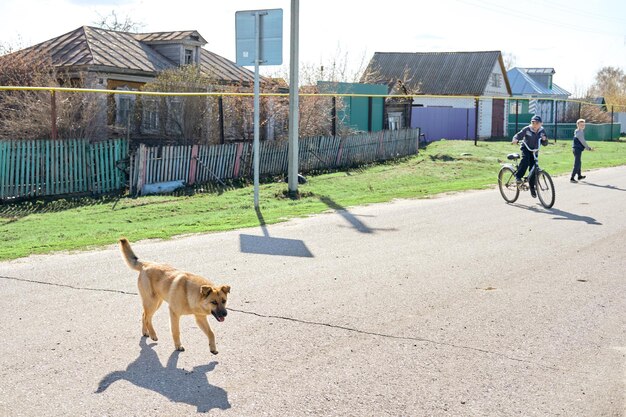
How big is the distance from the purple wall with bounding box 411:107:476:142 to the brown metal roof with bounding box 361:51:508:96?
6636mm

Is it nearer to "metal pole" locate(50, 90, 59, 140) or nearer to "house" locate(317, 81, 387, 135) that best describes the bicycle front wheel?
"metal pole" locate(50, 90, 59, 140)

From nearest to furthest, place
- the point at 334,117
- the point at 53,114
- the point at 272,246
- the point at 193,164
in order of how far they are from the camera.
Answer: the point at 272,246 < the point at 53,114 < the point at 193,164 < the point at 334,117

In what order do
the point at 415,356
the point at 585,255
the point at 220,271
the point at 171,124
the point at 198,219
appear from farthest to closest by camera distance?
the point at 171,124
the point at 198,219
the point at 585,255
the point at 220,271
the point at 415,356

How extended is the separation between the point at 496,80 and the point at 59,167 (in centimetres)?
3974

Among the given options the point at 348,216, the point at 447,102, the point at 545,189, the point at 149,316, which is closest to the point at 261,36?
the point at 348,216

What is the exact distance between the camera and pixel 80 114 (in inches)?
703

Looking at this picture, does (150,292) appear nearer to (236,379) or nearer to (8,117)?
(236,379)

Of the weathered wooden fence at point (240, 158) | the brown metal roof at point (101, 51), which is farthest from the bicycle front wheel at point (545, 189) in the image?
the brown metal roof at point (101, 51)

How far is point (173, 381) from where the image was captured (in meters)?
5.27

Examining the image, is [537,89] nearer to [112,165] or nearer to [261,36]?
[112,165]

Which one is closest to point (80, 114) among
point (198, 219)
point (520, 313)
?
point (198, 219)

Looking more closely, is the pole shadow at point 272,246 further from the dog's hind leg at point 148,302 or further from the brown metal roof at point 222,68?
the brown metal roof at point 222,68

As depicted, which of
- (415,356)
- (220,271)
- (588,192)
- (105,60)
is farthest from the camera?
(105,60)

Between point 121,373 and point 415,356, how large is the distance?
7.30 ft
